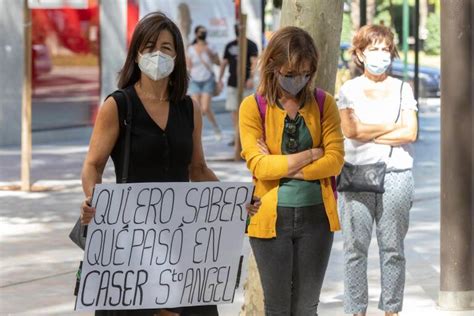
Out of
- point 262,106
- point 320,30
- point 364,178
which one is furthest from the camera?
point 364,178

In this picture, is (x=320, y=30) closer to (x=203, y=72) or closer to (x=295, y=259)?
(x=295, y=259)

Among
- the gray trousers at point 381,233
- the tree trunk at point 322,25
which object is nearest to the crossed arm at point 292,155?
the tree trunk at point 322,25

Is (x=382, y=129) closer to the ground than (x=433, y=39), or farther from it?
farther from it

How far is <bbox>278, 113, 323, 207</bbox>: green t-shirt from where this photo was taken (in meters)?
5.71

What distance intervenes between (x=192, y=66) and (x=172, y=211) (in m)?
16.2

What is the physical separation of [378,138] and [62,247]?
14.3ft

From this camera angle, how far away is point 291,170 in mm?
5676

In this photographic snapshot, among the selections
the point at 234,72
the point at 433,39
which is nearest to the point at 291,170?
the point at 234,72

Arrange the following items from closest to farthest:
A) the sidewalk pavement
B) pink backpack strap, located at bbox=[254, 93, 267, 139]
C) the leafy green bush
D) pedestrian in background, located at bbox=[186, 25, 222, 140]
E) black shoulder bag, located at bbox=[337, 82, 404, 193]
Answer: pink backpack strap, located at bbox=[254, 93, 267, 139]
black shoulder bag, located at bbox=[337, 82, 404, 193]
the sidewalk pavement
pedestrian in background, located at bbox=[186, 25, 222, 140]
the leafy green bush

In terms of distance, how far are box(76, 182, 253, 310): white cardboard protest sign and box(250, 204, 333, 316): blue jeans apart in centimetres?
27

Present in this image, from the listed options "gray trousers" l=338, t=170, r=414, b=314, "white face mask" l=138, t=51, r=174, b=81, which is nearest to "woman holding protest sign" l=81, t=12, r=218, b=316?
"white face mask" l=138, t=51, r=174, b=81

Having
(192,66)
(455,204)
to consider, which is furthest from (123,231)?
(192,66)

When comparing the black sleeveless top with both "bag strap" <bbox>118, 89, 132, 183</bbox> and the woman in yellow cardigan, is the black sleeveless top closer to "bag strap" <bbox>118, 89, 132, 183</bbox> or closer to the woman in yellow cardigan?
"bag strap" <bbox>118, 89, 132, 183</bbox>

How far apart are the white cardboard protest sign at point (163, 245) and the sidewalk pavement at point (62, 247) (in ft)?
10.0
